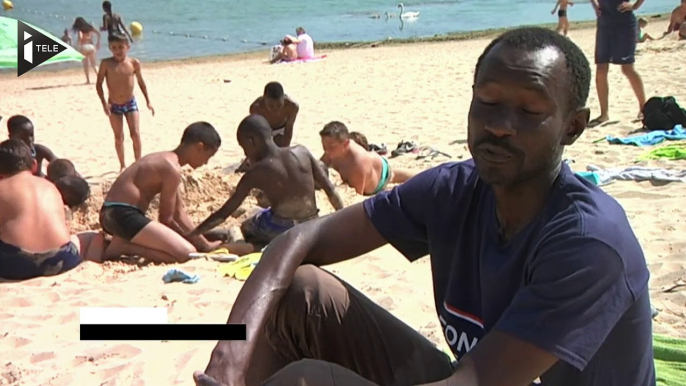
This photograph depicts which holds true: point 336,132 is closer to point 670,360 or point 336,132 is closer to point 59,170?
point 59,170

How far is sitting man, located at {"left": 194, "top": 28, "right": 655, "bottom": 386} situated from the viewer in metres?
1.51

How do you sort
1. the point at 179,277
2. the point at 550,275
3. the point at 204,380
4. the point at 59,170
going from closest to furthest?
the point at 550,275, the point at 204,380, the point at 179,277, the point at 59,170

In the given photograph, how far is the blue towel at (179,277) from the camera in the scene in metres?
4.34

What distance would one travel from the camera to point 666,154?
20.0 feet

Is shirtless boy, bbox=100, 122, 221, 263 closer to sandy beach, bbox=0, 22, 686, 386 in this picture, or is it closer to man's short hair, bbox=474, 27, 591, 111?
sandy beach, bbox=0, 22, 686, 386

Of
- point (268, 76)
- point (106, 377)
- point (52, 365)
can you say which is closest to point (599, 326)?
point (106, 377)

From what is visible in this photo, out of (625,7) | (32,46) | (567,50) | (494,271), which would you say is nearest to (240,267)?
(494,271)

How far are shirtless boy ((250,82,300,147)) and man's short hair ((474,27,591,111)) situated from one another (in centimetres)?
524

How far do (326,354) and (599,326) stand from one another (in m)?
0.86

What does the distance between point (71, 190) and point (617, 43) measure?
18.4 ft

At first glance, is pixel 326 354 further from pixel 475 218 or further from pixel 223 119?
pixel 223 119

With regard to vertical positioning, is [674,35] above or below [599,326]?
above

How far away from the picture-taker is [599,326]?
1501 millimetres

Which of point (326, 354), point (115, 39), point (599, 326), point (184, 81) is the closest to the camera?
point (599, 326)
